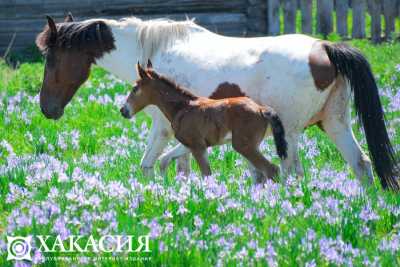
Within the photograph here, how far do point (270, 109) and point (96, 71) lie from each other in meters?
8.11

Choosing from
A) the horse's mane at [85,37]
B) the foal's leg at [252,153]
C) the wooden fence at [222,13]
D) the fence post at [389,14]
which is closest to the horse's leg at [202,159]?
the foal's leg at [252,153]

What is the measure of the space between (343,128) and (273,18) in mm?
10656

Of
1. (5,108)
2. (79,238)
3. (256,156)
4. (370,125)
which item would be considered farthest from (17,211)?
(5,108)

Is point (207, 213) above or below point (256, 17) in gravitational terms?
above

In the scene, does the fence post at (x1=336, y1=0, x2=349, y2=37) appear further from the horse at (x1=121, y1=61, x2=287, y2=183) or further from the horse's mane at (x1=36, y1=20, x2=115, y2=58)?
the horse at (x1=121, y1=61, x2=287, y2=183)

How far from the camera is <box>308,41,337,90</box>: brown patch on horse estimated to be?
8.24 meters

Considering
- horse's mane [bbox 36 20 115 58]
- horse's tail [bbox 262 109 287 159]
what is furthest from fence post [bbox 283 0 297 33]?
horse's tail [bbox 262 109 287 159]

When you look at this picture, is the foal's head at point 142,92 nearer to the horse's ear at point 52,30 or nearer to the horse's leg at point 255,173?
the horse's leg at point 255,173

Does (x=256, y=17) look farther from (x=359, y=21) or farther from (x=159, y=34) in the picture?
(x=159, y=34)

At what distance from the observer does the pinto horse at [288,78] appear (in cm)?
827

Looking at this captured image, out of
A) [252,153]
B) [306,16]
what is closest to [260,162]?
[252,153]

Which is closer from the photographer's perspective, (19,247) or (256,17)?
(19,247)

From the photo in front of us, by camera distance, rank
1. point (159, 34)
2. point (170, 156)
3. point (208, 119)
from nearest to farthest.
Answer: point (208, 119) → point (170, 156) → point (159, 34)

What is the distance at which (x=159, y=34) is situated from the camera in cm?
925
